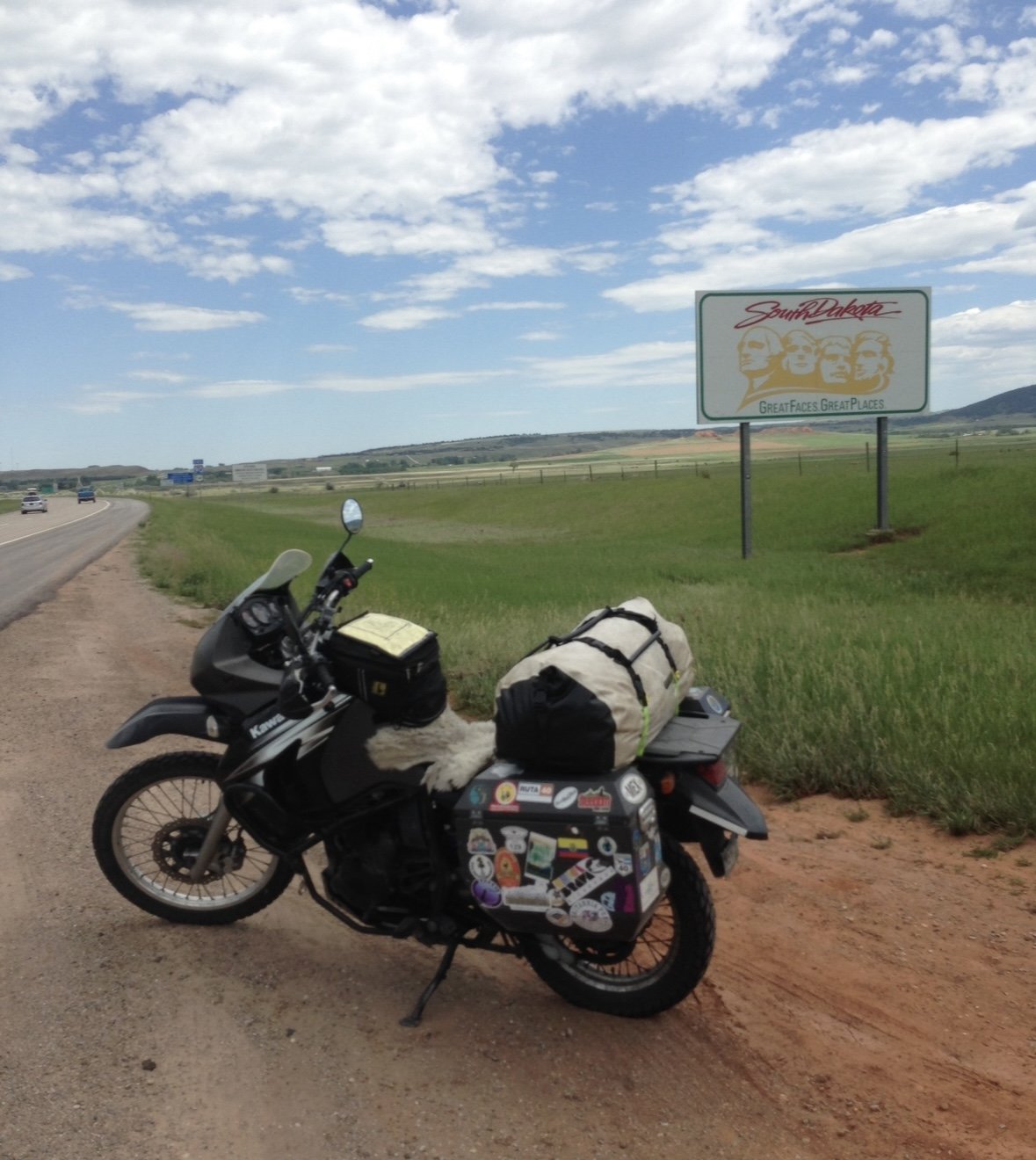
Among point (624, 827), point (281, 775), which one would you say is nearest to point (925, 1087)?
point (624, 827)

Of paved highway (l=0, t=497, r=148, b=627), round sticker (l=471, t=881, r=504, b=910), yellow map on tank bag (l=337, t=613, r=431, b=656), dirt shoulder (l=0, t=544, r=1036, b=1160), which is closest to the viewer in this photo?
dirt shoulder (l=0, t=544, r=1036, b=1160)

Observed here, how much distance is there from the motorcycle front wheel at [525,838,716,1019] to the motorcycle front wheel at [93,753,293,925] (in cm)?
119

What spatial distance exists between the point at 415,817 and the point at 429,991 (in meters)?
0.60

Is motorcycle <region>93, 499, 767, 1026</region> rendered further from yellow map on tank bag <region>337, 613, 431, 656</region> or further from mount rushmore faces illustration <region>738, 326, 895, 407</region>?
mount rushmore faces illustration <region>738, 326, 895, 407</region>

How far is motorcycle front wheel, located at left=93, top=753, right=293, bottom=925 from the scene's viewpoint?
13.8 feet

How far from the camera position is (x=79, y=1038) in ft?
11.6

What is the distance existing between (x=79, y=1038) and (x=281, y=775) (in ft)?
3.53

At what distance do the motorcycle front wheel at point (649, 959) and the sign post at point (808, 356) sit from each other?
19.7 meters

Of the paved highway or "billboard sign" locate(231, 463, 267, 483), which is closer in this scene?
the paved highway

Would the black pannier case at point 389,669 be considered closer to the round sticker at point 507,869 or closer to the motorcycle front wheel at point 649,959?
the round sticker at point 507,869

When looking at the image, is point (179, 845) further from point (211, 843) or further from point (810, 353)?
point (810, 353)

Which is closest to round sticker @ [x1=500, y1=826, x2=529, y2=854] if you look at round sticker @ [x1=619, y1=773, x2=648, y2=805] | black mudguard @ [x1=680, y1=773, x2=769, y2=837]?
round sticker @ [x1=619, y1=773, x2=648, y2=805]

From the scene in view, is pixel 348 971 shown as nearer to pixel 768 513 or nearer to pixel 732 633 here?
pixel 732 633

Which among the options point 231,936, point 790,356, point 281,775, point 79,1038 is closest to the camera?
point 79,1038
